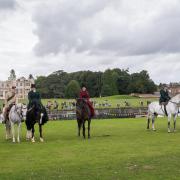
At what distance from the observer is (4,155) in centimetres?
1769

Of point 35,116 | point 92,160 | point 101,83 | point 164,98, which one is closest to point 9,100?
point 35,116

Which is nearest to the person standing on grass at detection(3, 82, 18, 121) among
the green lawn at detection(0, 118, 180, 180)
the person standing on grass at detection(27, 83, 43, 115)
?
the person standing on grass at detection(27, 83, 43, 115)

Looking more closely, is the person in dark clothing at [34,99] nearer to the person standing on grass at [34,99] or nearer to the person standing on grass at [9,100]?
the person standing on grass at [34,99]

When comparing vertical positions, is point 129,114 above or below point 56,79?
below

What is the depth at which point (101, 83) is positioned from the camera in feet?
511

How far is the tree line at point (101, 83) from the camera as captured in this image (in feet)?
487

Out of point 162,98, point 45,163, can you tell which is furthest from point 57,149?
point 162,98

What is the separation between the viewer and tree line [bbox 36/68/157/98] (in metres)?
148

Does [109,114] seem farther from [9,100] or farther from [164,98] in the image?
[9,100]

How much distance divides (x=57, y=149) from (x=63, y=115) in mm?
37246

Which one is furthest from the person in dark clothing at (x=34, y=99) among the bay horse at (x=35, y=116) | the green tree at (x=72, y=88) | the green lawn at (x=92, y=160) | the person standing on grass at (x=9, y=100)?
the green tree at (x=72, y=88)

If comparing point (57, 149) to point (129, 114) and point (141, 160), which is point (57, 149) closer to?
point (141, 160)

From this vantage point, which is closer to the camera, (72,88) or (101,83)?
(72,88)

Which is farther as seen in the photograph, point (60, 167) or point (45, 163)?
point (45, 163)
